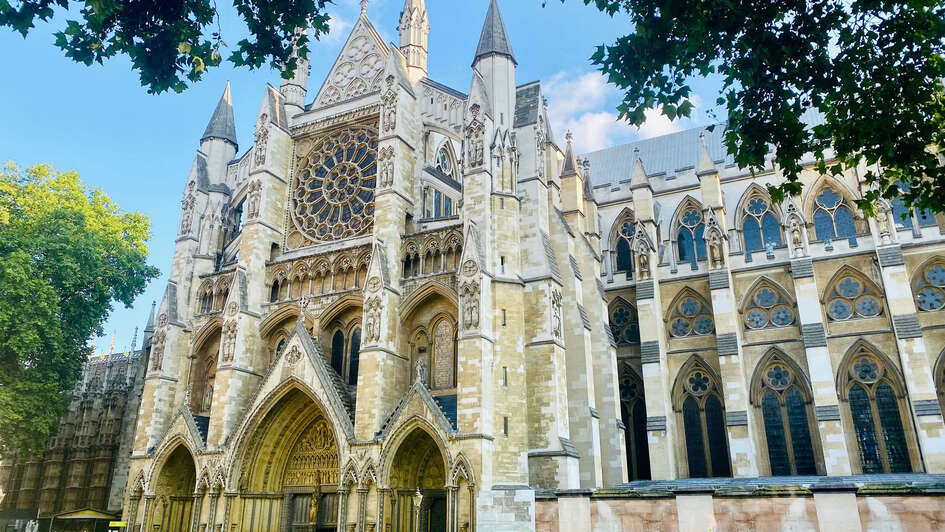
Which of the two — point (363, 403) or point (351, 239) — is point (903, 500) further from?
point (351, 239)

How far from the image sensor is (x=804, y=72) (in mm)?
9656

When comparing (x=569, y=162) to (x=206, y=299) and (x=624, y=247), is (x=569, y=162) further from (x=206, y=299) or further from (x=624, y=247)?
(x=206, y=299)

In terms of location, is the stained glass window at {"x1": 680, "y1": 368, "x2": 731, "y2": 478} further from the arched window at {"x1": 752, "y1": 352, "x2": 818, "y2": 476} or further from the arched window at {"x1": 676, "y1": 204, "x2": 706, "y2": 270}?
the arched window at {"x1": 676, "y1": 204, "x2": 706, "y2": 270}

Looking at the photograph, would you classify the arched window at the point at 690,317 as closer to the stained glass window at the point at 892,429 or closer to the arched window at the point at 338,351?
the stained glass window at the point at 892,429

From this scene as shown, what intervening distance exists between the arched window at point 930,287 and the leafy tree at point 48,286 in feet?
95.5

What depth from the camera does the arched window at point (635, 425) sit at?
25.8 meters

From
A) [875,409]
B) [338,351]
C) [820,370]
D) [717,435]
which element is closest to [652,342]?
[717,435]

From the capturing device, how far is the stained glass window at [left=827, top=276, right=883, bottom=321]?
24.0 metres

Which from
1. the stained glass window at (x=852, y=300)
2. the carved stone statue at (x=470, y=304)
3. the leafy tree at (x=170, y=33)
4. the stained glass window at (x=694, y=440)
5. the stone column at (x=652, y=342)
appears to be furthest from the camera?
the stained glass window at (x=694, y=440)

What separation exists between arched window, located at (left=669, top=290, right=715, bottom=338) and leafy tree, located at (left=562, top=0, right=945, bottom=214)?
56.7 ft

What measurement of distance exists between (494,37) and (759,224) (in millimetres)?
13508

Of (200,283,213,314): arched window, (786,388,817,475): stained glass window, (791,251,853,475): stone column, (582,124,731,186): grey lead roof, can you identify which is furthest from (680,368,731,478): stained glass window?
(200,283,213,314): arched window

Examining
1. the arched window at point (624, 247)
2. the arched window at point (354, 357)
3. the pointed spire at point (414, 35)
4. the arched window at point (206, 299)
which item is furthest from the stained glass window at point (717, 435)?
the arched window at point (206, 299)

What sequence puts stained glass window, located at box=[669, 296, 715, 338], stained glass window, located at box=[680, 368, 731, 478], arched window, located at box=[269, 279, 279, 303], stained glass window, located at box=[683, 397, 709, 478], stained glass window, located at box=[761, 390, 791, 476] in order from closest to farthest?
stained glass window, located at box=[761, 390, 791, 476], arched window, located at box=[269, 279, 279, 303], stained glass window, located at box=[680, 368, 731, 478], stained glass window, located at box=[683, 397, 709, 478], stained glass window, located at box=[669, 296, 715, 338]
